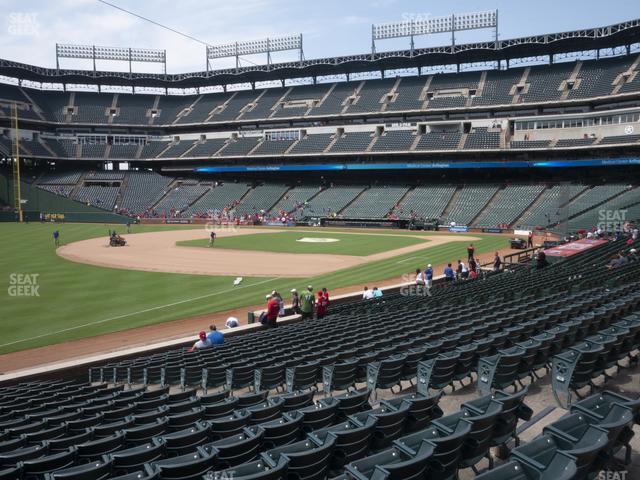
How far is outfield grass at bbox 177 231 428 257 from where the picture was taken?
42.2 metres

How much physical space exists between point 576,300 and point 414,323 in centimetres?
431

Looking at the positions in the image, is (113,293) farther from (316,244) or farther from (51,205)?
(51,205)

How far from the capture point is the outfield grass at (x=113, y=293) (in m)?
20.5

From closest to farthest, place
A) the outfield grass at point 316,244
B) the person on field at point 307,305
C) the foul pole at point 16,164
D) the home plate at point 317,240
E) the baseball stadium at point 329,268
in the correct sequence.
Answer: the baseball stadium at point 329,268, the person on field at point 307,305, the outfield grass at point 316,244, the home plate at point 317,240, the foul pole at point 16,164

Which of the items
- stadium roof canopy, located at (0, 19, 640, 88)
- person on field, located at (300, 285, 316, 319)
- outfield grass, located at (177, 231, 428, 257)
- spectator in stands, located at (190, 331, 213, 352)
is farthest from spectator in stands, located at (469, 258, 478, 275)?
stadium roof canopy, located at (0, 19, 640, 88)

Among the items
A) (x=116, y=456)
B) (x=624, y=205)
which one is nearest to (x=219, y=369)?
(x=116, y=456)

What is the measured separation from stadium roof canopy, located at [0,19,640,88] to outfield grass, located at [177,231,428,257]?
105ft

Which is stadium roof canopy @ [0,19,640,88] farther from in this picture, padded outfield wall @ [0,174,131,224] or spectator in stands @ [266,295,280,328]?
spectator in stands @ [266,295,280,328]

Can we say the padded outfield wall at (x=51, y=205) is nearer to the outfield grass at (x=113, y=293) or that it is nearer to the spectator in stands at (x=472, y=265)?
the outfield grass at (x=113, y=293)

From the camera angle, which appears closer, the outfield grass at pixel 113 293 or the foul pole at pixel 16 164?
the outfield grass at pixel 113 293

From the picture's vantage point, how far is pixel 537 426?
22.0 feet

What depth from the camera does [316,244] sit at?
46344mm

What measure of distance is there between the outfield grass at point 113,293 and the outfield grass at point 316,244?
5.08 meters

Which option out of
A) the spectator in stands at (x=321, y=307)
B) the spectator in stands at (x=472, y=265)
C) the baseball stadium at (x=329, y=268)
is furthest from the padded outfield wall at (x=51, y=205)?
the spectator in stands at (x=321, y=307)
